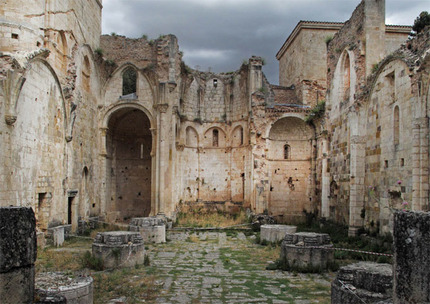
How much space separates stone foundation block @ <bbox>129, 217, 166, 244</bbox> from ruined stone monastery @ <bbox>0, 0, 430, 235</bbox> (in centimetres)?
311

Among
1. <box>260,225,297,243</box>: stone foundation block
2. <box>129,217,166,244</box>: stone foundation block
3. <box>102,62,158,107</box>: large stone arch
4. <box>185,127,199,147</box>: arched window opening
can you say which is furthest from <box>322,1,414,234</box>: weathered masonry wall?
<box>102,62,158,107</box>: large stone arch

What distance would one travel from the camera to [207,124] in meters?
24.0

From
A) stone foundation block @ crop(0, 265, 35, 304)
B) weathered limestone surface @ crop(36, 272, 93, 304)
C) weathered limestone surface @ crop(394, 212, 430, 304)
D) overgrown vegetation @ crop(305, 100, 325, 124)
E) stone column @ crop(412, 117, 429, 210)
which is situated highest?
overgrown vegetation @ crop(305, 100, 325, 124)

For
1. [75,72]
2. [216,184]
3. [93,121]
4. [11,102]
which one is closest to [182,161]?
[216,184]

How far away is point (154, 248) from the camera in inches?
533

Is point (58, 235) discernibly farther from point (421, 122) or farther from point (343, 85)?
point (343, 85)

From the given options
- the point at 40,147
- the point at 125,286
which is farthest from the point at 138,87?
the point at 125,286

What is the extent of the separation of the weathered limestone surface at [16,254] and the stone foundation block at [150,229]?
1071 cm

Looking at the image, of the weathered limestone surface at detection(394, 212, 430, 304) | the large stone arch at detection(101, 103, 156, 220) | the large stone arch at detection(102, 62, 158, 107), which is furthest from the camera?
the large stone arch at detection(101, 103, 156, 220)

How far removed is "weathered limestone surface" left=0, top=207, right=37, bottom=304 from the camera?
3.67 m

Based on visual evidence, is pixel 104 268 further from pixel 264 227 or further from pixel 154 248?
pixel 264 227

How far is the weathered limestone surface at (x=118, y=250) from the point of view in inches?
400

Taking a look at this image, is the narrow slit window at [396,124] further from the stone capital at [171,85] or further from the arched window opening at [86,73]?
the arched window opening at [86,73]

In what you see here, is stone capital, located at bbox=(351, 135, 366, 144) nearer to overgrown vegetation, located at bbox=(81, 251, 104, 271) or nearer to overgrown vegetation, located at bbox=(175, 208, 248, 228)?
overgrown vegetation, located at bbox=(175, 208, 248, 228)
